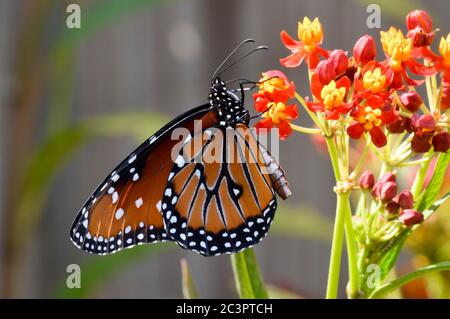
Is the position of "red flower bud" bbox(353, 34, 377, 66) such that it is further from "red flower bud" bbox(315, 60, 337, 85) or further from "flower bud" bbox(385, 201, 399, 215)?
"flower bud" bbox(385, 201, 399, 215)

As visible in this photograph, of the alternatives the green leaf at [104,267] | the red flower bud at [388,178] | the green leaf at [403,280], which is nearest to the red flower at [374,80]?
the red flower bud at [388,178]

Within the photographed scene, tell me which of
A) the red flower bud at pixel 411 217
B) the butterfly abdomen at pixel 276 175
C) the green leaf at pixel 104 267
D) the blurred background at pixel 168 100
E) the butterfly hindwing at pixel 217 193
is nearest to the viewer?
the red flower bud at pixel 411 217

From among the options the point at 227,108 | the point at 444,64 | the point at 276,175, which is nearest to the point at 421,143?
the point at 444,64

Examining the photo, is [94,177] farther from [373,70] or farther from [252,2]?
[373,70]

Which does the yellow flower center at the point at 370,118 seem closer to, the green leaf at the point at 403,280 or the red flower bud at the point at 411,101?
the red flower bud at the point at 411,101

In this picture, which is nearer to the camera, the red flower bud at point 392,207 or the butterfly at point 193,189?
the red flower bud at point 392,207

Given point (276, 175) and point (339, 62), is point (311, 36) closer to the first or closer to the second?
point (339, 62)

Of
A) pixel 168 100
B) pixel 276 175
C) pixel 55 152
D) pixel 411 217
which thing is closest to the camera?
pixel 411 217

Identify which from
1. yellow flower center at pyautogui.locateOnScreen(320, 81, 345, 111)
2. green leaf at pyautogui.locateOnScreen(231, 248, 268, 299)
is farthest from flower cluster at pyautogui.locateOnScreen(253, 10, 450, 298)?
green leaf at pyautogui.locateOnScreen(231, 248, 268, 299)
